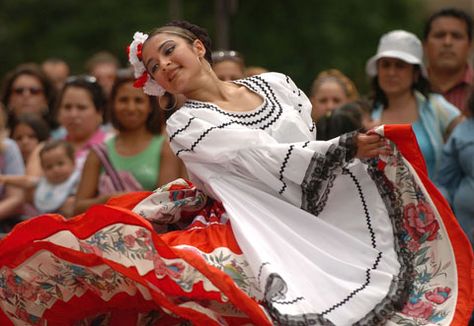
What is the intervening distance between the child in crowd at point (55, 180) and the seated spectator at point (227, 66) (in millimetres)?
1160

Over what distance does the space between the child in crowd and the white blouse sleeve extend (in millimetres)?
2879

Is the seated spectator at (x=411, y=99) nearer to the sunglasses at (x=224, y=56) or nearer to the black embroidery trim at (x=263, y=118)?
the sunglasses at (x=224, y=56)

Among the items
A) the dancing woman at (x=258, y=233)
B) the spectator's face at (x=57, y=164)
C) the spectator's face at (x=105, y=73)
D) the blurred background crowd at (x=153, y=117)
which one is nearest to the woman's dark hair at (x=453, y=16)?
the blurred background crowd at (x=153, y=117)

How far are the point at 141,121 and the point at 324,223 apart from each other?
255 centimetres

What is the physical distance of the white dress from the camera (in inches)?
231

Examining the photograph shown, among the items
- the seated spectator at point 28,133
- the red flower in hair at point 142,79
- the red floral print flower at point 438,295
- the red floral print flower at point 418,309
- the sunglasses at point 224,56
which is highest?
the red flower in hair at point 142,79

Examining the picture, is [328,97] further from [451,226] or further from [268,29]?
[268,29]

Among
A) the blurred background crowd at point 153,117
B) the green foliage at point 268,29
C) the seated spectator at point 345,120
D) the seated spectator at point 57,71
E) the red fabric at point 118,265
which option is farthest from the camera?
the green foliage at point 268,29

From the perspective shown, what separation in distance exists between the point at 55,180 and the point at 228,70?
4.64ft

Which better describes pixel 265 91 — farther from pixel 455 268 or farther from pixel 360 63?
Answer: pixel 360 63

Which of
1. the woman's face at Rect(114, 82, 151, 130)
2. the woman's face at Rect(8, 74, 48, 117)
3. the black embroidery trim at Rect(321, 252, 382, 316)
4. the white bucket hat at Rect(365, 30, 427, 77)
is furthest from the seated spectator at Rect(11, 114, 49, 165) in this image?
the black embroidery trim at Rect(321, 252, 382, 316)

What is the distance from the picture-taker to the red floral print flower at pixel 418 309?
6.02 meters

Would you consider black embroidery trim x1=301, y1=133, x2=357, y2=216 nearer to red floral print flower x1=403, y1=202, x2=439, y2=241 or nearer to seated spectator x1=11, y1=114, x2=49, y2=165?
red floral print flower x1=403, y1=202, x2=439, y2=241

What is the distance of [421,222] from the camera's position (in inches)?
247
